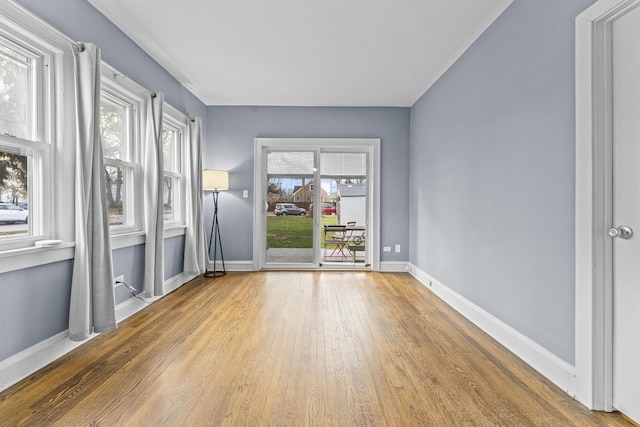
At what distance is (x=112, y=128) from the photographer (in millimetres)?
3363

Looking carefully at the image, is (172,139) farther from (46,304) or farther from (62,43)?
(46,304)

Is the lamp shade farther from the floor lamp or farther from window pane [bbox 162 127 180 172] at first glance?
window pane [bbox 162 127 180 172]

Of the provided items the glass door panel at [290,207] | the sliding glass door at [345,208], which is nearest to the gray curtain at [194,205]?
the glass door panel at [290,207]

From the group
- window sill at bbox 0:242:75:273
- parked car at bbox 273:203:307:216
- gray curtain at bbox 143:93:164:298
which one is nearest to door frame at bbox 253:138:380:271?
parked car at bbox 273:203:307:216

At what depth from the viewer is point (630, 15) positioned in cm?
176

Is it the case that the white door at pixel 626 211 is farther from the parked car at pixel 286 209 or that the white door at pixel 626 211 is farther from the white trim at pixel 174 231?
the parked car at pixel 286 209

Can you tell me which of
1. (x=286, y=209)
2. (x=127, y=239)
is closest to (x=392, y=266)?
(x=286, y=209)

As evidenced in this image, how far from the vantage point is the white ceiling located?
9.50ft

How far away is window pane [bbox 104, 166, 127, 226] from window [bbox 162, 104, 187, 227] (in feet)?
2.71

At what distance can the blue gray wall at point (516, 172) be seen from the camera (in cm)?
213

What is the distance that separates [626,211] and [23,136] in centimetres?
352

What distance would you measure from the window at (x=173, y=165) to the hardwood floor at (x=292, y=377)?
1.47 m

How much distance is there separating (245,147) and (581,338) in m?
4.89

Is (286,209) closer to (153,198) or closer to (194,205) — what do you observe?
(194,205)
